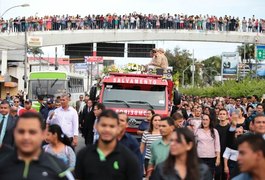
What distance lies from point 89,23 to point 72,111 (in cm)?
3620

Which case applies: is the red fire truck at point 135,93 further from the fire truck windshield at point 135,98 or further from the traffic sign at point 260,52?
the traffic sign at point 260,52

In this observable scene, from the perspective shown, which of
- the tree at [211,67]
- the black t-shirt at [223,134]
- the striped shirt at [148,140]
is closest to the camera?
the striped shirt at [148,140]

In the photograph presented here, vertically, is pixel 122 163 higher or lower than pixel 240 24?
lower

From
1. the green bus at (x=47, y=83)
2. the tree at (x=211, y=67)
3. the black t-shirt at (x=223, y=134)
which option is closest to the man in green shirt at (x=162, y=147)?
the black t-shirt at (x=223, y=134)

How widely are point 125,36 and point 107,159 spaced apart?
44.3 meters

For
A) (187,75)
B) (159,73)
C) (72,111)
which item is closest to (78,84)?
(159,73)

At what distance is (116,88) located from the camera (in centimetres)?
1756

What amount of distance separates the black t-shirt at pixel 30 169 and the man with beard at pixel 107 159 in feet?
2.35

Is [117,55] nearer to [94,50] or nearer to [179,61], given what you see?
[94,50]

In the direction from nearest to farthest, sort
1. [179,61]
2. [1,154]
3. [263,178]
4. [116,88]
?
[263,178]
[1,154]
[116,88]
[179,61]

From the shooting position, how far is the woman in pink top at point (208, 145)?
35.1 ft

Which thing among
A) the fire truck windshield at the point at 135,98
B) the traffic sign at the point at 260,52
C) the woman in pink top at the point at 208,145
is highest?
the traffic sign at the point at 260,52

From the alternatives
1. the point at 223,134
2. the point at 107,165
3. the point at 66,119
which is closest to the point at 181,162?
the point at 107,165

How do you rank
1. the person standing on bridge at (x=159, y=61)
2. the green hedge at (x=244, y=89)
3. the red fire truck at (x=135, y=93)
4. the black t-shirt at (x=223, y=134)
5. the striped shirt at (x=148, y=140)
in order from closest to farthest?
the striped shirt at (x=148, y=140), the black t-shirt at (x=223, y=134), the red fire truck at (x=135, y=93), the person standing on bridge at (x=159, y=61), the green hedge at (x=244, y=89)
